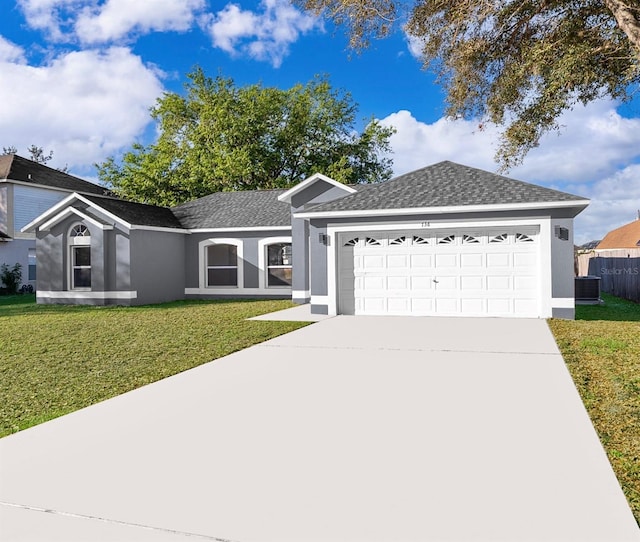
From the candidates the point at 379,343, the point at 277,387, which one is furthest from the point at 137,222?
the point at 277,387

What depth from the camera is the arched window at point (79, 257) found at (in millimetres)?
18609

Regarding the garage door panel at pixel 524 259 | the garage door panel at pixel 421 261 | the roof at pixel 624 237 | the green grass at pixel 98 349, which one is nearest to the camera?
the green grass at pixel 98 349

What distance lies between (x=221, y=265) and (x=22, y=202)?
1467 centimetres

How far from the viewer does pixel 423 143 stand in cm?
2988

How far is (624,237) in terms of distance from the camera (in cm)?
4438

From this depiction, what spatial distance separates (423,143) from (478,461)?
27806 mm

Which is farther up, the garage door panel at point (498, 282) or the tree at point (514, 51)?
the tree at point (514, 51)

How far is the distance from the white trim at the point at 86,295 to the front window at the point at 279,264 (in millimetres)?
5029

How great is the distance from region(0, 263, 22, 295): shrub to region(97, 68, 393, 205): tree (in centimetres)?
997

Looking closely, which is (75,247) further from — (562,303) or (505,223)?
(562,303)

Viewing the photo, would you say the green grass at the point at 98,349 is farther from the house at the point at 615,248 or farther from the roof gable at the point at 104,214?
Result: the house at the point at 615,248

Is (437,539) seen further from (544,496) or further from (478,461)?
(478,461)

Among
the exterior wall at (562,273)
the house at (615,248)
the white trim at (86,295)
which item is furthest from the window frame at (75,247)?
the house at (615,248)

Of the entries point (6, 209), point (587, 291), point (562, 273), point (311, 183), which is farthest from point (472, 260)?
point (6, 209)
